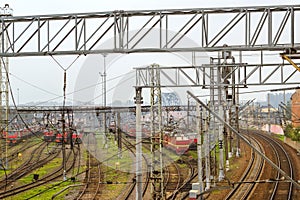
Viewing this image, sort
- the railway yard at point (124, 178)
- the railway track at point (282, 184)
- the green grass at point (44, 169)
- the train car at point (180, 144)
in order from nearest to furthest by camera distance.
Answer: the railway track at point (282, 184) < the railway yard at point (124, 178) < the green grass at point (44, 169) < the train car at point (180, 144)

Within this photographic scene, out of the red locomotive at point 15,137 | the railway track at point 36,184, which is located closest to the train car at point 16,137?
the red locomotive at point 15,137

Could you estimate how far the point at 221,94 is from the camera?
16391 millimetres

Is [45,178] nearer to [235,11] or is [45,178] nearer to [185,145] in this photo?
[185,145]

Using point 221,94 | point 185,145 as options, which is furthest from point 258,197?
point 185,145

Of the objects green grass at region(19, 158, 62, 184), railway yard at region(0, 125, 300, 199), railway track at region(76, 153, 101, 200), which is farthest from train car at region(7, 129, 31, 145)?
railway track at region(76, 153, 101, 200)

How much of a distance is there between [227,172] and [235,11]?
46.5ft

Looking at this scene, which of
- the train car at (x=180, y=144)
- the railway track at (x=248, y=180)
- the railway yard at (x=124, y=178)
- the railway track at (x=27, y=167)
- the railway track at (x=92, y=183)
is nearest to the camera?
the railway track at (x=248, y=180)

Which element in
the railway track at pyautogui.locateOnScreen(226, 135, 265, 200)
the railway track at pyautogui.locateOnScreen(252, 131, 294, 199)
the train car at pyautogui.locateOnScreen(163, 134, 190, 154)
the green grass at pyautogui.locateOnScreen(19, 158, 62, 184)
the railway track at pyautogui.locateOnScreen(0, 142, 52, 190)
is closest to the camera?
the railway track at pyautogui.locateOnScreen(252, 131, 294, 199)

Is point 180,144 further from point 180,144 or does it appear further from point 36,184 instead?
point 36,184

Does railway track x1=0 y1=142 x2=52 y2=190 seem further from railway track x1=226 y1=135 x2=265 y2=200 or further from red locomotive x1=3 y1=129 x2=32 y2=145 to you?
railway track x1=226 y1=135 x2=265 y2=200

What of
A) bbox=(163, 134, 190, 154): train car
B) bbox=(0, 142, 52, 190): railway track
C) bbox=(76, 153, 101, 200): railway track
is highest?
bbox=(163, 134, 190, 154): train car

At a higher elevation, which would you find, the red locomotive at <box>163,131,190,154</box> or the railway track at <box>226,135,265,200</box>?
the red locomotive at <box>163,131,190,154</box>

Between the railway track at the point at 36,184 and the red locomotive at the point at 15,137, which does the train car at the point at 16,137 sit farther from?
the railway track at the point at 36,184

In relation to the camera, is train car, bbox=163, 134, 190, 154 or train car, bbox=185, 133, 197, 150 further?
Result: train car, bbox=185, 133, 197, 150
